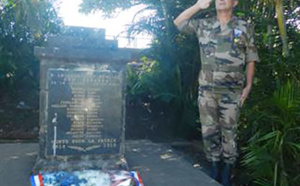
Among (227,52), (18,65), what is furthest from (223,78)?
(18,65)

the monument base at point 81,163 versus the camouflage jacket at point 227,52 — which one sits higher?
the camouflage jacket at point 227,52

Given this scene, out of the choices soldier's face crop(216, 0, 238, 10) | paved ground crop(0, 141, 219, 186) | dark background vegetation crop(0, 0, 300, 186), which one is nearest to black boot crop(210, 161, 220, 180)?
paved ground crop(0, 141, 219, 186)

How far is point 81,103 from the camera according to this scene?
10.4 feet

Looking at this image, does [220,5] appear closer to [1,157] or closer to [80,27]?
[80,27]

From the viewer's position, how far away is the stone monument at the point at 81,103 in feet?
10.4

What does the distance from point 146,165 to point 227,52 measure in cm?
135

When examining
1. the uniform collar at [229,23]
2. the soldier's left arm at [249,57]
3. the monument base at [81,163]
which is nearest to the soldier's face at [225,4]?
the uniform collar at [229,23]

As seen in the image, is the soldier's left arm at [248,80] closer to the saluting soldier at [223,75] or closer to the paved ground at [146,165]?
the saluting soldier at [223,75]

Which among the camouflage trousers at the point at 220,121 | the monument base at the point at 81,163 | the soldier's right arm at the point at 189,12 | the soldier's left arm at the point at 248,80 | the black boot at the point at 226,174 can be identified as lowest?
the black boot at the point at 226,174

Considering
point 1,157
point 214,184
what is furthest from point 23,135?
point 214,184

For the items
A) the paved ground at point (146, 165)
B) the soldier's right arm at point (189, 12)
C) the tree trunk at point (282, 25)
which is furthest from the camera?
the tree trunk at point (282, 25)

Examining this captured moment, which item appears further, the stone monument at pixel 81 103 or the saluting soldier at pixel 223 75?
the saluting soldier at pixel 223 75

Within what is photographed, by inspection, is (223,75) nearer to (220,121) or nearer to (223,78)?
(223,78)

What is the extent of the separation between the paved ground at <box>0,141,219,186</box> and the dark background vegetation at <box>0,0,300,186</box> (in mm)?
566
